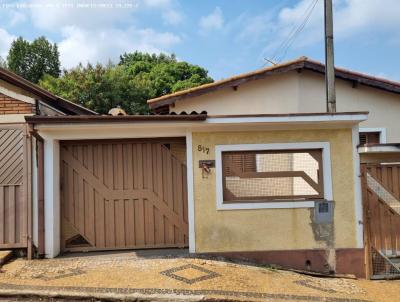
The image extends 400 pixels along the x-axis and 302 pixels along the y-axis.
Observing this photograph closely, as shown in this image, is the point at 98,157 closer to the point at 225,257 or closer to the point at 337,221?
the point at 225,257

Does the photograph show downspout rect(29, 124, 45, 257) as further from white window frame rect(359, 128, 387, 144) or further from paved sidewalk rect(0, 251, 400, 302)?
white window frame rect(359, 128, 387, 144)

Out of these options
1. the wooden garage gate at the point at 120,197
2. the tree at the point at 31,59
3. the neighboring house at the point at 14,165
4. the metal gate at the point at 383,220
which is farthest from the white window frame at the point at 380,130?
the tree at the point at 31,59

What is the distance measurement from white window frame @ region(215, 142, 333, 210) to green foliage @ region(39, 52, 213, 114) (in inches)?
778

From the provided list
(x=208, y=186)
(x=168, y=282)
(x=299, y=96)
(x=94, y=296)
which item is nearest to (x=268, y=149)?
(x=208, y=186)

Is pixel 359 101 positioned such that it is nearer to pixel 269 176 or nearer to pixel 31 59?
pixel 269 176

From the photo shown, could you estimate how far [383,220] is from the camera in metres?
6.73

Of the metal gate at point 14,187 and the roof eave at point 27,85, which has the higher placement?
the roof eave at point 27,85

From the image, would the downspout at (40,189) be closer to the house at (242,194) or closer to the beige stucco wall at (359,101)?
the house at (242,194)

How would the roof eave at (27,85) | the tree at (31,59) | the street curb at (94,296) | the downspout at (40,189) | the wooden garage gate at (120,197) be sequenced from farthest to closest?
the tree at (31,59), the wooden garage gate at (120,197), the roof eave at (27,85), the downspout at (40,189), the street curb at (94,296)

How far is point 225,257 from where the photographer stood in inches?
266

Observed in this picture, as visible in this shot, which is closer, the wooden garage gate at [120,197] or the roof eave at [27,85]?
the roof eave at [27,85]

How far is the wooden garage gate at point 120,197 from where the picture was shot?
23.6 feet

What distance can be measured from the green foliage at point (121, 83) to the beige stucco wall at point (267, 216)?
64.8 ft

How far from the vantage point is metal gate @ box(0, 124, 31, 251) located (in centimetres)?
671
